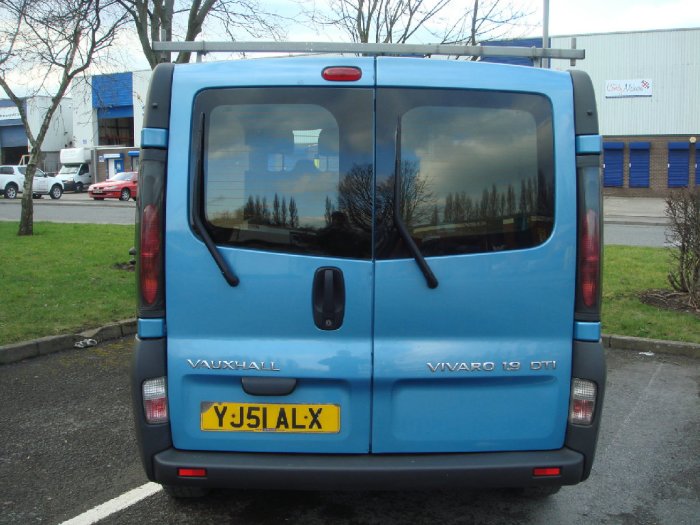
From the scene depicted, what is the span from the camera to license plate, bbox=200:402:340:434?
9.52ft

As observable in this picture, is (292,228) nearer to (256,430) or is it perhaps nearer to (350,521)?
(256,430)

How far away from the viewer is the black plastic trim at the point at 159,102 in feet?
9.39

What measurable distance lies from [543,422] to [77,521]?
7.51 feet

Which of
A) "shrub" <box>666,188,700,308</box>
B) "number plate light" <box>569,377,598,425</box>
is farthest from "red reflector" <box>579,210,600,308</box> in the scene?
"shrub" <box>666,188,700,308</box>

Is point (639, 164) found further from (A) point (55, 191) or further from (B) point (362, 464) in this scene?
(B) point (362, 464)

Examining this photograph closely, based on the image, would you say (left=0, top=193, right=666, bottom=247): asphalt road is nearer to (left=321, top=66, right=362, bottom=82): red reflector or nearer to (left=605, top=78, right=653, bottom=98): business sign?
(left=321, top=66, right=362, bottom=82): red reflector

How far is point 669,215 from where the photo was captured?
8.20 meters

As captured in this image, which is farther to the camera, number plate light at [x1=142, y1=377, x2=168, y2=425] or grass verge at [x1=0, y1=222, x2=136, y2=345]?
grass verge at [x1=0, y1=222, x2=136, y2=345]

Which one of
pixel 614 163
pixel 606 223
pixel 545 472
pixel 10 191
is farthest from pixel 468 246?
pixel 10 191

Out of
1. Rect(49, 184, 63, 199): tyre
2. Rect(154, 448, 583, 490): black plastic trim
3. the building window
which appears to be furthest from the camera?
the building window

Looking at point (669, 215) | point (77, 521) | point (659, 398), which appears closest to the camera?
point (77, 521)

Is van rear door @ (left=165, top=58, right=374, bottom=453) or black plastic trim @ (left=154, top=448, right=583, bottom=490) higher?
van rear door @ (left=165, top=58, right=374, bottom=453)

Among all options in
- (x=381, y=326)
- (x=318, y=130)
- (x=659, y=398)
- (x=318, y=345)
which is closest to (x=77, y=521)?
(x=318, y=345)

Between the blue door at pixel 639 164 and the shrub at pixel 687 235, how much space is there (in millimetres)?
31639
